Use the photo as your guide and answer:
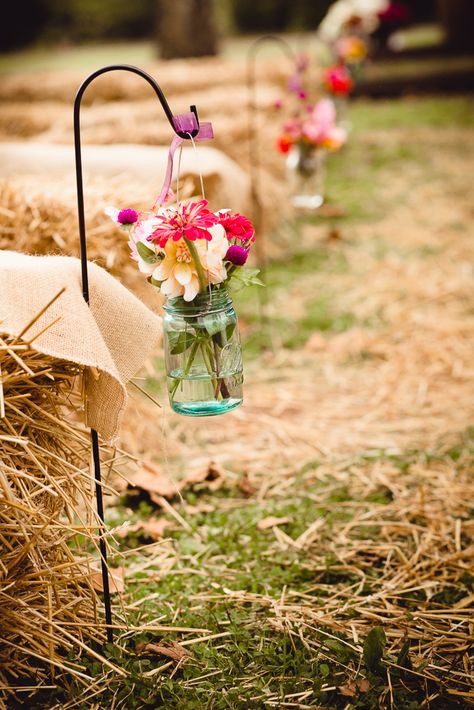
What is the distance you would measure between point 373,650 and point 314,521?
0.78 m

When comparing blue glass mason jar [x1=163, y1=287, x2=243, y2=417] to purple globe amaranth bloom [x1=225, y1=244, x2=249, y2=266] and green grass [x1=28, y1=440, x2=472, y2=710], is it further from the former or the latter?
green grass [x1=28, y1=440, x2=472, y2=710]

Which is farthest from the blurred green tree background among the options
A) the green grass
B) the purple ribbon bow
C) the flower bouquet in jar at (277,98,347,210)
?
the purple ribbon bow

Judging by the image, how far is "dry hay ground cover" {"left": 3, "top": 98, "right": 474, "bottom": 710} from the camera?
6.31ft

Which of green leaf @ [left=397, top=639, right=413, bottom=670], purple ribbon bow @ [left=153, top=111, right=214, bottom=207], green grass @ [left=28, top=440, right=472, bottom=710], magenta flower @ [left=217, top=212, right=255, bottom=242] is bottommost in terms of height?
green grass @ [left=28, top=440, right=472, bottom=710]

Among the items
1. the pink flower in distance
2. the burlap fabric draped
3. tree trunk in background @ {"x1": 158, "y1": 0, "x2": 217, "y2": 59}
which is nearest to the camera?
the burlap fabric draped

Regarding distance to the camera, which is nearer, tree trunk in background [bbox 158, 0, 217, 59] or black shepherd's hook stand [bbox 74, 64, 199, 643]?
black shepherd's hook stand [bbox 74, 64, 199, 643]

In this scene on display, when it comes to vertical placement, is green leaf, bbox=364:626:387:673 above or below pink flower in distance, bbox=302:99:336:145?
below

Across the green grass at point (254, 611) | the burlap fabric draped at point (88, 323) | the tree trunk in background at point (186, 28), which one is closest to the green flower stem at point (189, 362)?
the burlap fabric draped at point (88, 323)

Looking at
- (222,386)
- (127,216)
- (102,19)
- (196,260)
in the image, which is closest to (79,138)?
(127,216)

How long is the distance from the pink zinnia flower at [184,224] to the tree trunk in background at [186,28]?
1114 centimetres

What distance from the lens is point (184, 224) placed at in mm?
1818

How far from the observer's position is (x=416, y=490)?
284 cm

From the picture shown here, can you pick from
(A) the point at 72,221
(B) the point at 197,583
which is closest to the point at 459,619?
(B) the point at 197,583

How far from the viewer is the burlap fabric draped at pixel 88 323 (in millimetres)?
1785
